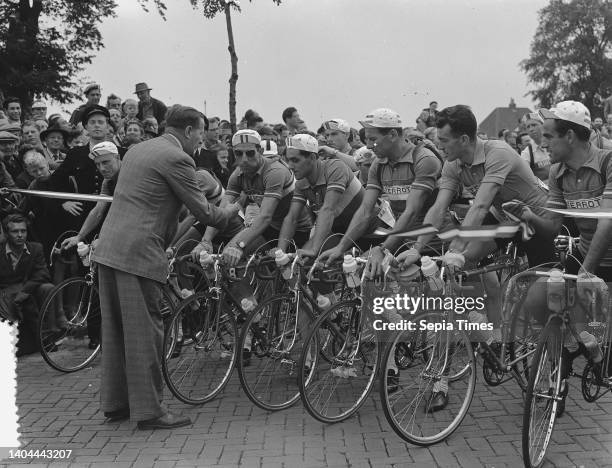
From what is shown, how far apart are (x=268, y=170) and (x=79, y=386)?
8.42ft

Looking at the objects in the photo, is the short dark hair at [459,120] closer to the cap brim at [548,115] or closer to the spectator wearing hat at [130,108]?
the cap brim at [548,115]

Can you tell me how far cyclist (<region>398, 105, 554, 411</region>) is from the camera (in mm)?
4930

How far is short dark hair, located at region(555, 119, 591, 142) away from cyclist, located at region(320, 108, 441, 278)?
1.19 m

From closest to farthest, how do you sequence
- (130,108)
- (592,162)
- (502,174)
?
(592,162), (502,174), (130,108)

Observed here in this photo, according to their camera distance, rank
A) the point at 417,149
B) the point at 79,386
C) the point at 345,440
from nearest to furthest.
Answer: the point at 345,440, the point at 417,149, the point at 79,386

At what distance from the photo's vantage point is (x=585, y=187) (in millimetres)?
4656

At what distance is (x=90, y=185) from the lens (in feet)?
26.0

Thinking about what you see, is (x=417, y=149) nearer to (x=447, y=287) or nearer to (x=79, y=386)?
(x=447, y=287)

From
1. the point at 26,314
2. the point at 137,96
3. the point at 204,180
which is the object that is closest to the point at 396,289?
the point at 204,180

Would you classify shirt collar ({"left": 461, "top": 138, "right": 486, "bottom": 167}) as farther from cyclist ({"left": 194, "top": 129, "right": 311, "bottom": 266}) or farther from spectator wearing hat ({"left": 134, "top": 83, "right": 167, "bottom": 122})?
spectator wearing hat ({"left": 134, "top": 83, "right": 167, "bottom": 122})

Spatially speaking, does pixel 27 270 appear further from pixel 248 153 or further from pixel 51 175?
pixel 248 153

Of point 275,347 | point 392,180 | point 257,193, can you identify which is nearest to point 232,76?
point 257,193

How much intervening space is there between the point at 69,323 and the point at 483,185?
4.27 meters

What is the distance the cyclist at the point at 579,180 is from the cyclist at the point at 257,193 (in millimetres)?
2289
